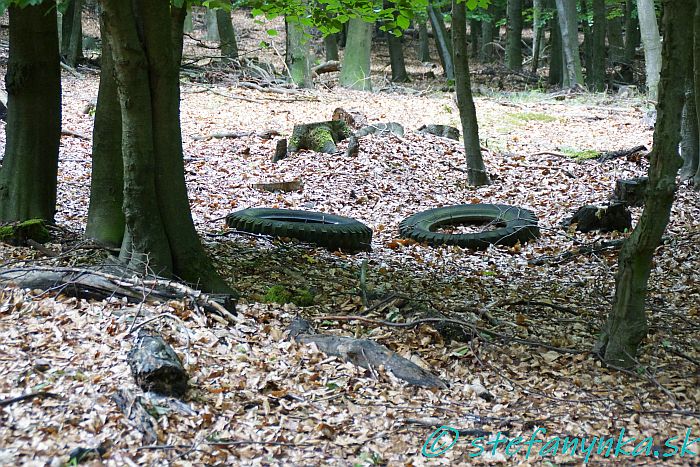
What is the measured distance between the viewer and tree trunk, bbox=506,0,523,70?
79.5 feet

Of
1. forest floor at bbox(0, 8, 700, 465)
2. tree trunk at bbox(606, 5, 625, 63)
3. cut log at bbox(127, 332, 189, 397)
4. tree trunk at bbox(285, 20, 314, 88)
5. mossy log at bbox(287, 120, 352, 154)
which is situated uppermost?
tree trunk at bbox(606, 5, 625, 63)

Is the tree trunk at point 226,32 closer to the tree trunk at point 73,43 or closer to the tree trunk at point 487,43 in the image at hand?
the tree trunk at point 73,43

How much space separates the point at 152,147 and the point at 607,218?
5.77 meters

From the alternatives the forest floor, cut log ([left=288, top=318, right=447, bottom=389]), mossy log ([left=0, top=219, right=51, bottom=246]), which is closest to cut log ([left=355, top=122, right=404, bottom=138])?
the forest floor

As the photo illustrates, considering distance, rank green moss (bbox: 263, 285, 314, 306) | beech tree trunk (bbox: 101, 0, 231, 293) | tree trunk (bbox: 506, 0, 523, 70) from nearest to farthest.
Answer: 1. beech tree trunk (bbox: 101, 0, 231, 293)
2. green moss (bbox: 263, 285, 314, 306)
3. tree trunk (bbox: 506, 0, 523, 70)

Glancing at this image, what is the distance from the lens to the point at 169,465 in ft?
11.4

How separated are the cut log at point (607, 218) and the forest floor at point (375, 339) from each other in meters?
0.19

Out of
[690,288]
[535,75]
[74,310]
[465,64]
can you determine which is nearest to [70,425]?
[74,310]

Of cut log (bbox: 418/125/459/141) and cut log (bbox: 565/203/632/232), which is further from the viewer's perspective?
cut log (bbox: 418/125/459/141)

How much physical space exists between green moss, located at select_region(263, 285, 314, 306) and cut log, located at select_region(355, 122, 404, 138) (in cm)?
726

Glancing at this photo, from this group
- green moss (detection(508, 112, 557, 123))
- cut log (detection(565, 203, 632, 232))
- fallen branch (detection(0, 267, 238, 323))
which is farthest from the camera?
green moss (detection(508, 112, 557, 123))

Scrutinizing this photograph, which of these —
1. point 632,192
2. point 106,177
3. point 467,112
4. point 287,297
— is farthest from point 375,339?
point 467,112

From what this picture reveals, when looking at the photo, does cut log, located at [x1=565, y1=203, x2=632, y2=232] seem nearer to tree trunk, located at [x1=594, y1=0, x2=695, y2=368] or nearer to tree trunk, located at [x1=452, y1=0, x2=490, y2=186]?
tree trunk, located at [x1=452, y1=0, x2=490, y2=186]

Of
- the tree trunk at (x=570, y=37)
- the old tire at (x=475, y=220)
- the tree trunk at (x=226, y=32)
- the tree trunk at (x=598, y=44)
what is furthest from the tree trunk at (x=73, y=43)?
the tree trunk at (x=598, y=44)
